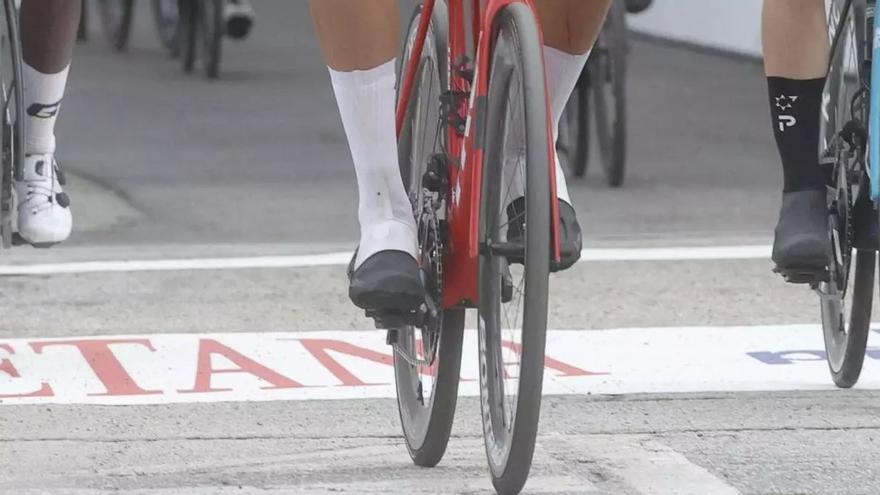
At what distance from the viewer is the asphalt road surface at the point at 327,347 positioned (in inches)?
156

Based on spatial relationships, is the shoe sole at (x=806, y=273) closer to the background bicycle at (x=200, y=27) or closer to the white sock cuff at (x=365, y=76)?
the white sock cuff at (x=365, y=76)

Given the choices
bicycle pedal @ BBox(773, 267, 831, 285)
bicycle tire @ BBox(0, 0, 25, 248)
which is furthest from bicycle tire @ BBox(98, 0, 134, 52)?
bicycle pedal @ BBox(773, 267, 831, 285)

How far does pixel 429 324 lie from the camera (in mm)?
3795

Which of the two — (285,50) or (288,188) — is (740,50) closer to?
(285,50)

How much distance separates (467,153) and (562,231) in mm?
220

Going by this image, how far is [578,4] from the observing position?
385 centimetres

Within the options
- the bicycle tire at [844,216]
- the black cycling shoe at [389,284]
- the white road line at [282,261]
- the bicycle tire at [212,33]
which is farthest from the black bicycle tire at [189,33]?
the black cycling shoe at [389,284]

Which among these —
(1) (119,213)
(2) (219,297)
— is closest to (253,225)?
(1) (119,213)

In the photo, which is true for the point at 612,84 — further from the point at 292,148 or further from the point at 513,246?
the point at 513,246

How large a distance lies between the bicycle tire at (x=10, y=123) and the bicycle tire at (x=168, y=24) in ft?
31.2

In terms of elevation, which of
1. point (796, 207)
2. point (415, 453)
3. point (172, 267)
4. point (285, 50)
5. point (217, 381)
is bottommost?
point (285, 50)

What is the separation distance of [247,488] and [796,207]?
4.69 ft

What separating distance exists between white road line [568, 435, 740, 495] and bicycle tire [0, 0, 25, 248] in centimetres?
160

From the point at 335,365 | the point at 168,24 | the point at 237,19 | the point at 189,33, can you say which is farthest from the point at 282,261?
the point at 168,24
